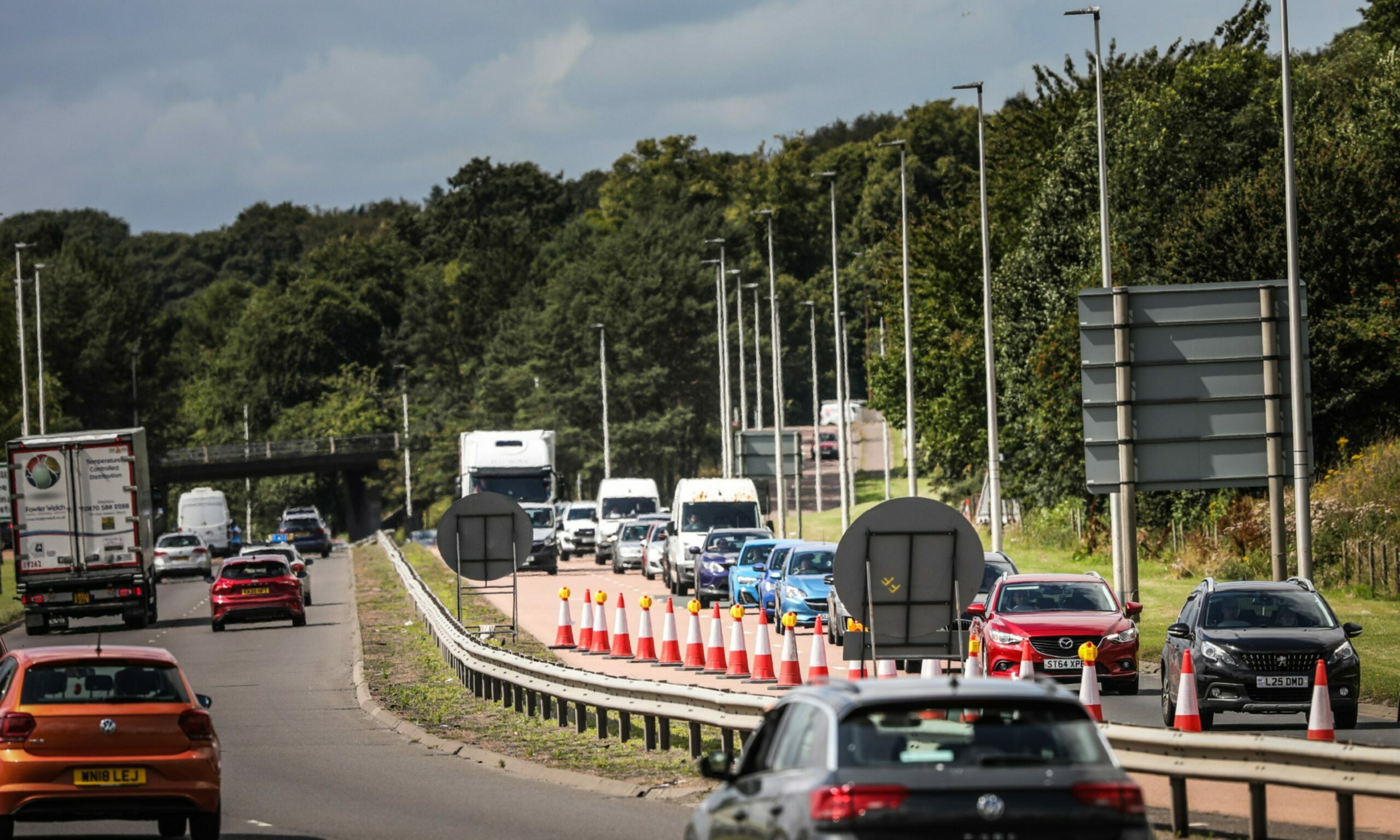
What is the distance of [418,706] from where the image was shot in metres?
23.1

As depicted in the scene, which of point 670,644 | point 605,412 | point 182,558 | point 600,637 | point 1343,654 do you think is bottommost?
point 182,558

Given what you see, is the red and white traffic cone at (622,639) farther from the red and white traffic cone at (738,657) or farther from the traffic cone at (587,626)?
the red and white traffic cone at (738,657)

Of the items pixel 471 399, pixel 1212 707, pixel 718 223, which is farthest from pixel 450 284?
pixel 1212 707

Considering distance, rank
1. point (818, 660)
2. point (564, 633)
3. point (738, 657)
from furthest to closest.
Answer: point (564, 633) → point (738, 657) → point (818, 660)

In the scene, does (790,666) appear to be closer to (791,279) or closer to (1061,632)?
(1061,632)

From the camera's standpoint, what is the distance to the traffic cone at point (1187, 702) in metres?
16.3

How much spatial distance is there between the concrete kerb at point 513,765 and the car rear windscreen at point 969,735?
23.9 ft

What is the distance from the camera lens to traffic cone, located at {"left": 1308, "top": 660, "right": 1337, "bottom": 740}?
15508 millimetres

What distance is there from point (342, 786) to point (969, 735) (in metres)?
9.39

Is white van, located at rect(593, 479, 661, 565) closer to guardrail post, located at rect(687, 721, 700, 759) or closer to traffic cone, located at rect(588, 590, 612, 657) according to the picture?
traffic cone, located at rect(588, 590, 612, 657)

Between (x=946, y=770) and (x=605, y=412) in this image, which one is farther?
(x=605, y=412)

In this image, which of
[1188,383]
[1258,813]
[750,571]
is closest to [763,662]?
[1188,383]

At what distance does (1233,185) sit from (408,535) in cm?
6927

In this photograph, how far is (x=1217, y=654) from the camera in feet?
60.5
